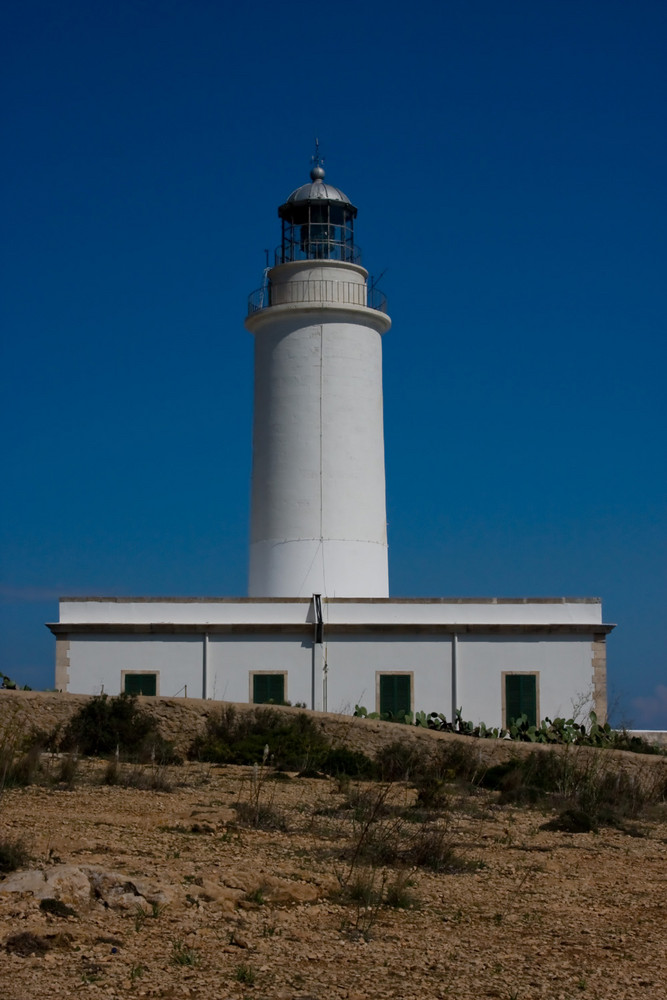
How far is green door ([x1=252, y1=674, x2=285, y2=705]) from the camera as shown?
2244 cm

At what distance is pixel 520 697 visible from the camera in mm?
22562

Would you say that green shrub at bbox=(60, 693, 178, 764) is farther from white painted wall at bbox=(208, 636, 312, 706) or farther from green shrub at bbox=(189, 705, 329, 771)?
white painted wall at bbox=(208, 636, 312, 706)

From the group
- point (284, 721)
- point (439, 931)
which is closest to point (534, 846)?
point (439, 931)

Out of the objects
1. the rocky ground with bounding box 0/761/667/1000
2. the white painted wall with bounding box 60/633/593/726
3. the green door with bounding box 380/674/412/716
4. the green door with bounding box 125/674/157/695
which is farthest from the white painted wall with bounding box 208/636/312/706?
the rocky ground with bounding box 0/761/667/1000

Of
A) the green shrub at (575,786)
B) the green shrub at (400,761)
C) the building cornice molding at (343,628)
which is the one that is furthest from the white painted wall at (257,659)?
the green shrub at (575,786)

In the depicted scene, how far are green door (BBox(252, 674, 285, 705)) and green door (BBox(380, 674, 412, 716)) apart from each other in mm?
1829

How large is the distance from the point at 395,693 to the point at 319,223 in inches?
425

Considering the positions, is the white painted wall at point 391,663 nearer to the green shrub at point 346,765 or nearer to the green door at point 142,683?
the green door at point 142,683

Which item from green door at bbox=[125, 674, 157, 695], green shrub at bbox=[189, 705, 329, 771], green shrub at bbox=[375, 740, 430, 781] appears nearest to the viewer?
A: green shrub at bbox=[375, 740, 430, 781]

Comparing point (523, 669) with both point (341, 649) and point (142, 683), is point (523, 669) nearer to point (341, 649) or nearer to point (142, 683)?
point (341, 649)

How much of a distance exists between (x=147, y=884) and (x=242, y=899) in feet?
1.94

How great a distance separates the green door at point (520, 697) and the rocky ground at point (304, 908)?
39.4 feet

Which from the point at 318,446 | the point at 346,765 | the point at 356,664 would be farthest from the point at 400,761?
the point at 318,446

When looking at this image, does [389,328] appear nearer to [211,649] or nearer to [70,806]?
[211,649]
